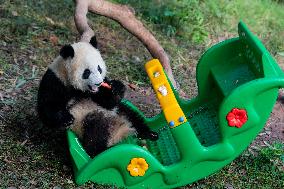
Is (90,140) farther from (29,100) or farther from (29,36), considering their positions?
(29,36)

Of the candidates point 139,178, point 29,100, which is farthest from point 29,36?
point 139,178

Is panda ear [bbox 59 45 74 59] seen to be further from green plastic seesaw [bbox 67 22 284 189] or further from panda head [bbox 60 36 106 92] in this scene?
green plastic seesaw [bbox 67 22 284 189]

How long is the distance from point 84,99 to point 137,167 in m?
0.59

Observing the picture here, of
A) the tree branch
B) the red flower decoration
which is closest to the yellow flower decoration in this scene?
the red flower decoration

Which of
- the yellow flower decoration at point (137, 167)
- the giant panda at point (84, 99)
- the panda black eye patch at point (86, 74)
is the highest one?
the panda black eye patch at point (86, 74)

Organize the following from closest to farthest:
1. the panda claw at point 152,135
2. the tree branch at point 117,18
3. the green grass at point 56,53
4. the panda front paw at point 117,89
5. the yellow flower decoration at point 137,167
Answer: the yellow flower decoration at point 137,167, the panda front paw at point 117,89, the green grass at point 56,53, the panda claw at point 152,135, the tree branch at point 117,18

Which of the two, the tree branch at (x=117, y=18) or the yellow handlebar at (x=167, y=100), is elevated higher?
the yellow handlebar at (x=167, y=100)

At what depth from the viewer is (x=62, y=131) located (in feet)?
13.0

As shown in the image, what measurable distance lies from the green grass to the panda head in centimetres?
67

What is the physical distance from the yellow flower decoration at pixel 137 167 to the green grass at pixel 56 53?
0.31m

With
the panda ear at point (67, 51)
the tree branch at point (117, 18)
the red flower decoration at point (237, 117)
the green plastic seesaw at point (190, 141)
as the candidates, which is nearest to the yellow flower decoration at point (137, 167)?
the green plastic seesaw at point (190, 141)

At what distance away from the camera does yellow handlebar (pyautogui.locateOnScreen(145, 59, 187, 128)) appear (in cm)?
322

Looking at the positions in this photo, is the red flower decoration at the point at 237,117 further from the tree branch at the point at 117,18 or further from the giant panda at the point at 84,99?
the tree branch at the point at 117,18

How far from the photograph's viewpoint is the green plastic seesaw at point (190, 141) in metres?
3.24
